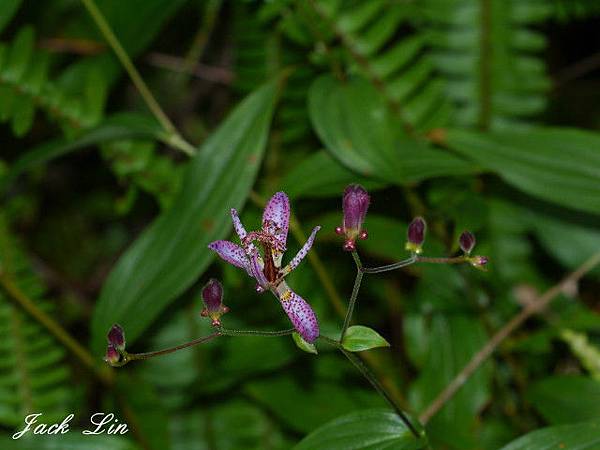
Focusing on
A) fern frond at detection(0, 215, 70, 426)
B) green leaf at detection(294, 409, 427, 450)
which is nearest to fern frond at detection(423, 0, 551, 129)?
green leaf at detection(294, 409, 427, 450)

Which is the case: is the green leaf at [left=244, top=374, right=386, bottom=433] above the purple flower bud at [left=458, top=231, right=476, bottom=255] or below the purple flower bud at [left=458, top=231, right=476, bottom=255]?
below

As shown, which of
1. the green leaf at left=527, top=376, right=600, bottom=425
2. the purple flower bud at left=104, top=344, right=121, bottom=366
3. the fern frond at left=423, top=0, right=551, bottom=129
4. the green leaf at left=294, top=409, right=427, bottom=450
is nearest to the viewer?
the purple flower bud at left=104, top=344, right=121, bottom=366

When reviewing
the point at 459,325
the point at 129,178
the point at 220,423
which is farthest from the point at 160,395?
the point at 459,325

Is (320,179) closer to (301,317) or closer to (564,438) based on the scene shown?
(301,317)

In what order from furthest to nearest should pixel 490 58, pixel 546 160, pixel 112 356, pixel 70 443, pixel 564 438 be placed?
pixel 490 58 → pixel 546 160 → pixel 70 443 → pixel 564 438 → pixel 112 356

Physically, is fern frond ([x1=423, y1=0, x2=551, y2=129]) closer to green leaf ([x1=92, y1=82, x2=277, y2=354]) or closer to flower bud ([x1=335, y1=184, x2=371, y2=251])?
green leaf ([x1=92, y1=82, x2=277, y2=354])

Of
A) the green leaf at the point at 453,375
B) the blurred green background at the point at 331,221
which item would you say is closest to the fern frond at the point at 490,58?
the blurred green background at the point at 331,221

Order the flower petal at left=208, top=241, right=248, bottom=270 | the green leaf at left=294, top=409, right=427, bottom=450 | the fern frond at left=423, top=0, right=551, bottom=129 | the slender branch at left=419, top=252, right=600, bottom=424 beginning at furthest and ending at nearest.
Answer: the fern frond at left=423, top=0, right=551, bottom=129
the slender branch at left=419, top=252, right=600, bottom=424
the green leaf at left=294, top=409, right=427, bottom=450
the flower petal at left=208, top=241, right=248, bottom=270

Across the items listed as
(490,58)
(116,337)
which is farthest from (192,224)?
(490,58)
